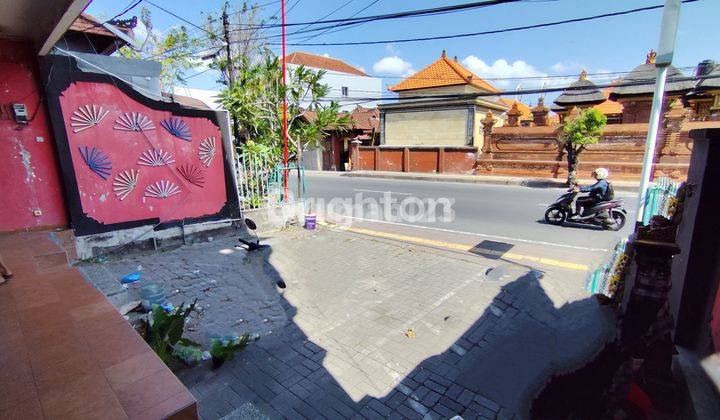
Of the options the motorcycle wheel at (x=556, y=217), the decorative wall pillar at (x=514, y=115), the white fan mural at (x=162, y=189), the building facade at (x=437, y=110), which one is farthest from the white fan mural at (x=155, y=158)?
the decorative wall pillar at (x=514, y=115)

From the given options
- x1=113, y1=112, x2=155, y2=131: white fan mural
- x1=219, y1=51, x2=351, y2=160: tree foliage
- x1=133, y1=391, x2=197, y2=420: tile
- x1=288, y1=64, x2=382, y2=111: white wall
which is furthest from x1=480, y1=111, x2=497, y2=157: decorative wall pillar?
x1=288, y1=64, x2=382, y2=111: white wall

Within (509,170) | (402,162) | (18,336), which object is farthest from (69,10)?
(402,162)

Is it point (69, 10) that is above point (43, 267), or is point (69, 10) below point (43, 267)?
above

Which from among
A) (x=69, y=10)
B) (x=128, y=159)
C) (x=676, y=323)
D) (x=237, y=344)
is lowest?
(x=237, y=344)

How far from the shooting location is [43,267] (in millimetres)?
3289

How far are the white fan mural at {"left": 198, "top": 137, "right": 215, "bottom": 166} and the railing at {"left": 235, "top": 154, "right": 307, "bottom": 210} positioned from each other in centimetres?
77

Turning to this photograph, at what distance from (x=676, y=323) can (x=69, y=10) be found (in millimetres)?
5836

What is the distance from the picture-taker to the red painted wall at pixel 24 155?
15.1 feet

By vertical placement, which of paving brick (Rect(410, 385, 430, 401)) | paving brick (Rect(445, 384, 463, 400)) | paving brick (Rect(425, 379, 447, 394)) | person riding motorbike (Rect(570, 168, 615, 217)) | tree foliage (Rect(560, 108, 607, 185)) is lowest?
paving brick (Rect(445, 384, 463, 400))

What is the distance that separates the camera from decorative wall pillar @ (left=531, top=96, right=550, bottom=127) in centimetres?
2066

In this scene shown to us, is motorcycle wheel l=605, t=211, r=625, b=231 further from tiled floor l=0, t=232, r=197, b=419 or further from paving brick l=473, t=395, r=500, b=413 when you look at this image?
tiled floor l=0, t=232, r=197, b=419

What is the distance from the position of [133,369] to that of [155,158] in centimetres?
526

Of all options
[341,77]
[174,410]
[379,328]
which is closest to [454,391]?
[379,328]

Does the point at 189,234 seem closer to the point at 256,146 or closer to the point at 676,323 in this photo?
the point at 256,146
